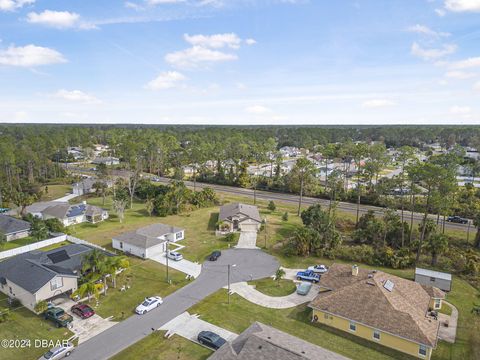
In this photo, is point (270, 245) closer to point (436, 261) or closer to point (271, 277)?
point (271, 277)

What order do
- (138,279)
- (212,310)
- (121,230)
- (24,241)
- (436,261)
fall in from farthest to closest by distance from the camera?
(121,230) < (24,241) < (436,261) < (138,279) < (212,310)

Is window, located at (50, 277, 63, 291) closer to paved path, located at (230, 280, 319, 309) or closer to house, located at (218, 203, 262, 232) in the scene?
paved path, located at (230, 280, 319, 309)

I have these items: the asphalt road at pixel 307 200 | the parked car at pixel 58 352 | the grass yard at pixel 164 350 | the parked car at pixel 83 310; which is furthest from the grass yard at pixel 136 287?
the asphalt road at pixel 307 200

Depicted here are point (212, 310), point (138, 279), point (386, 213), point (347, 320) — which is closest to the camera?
point (347, 320)

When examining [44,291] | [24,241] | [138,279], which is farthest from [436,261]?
[24,241]

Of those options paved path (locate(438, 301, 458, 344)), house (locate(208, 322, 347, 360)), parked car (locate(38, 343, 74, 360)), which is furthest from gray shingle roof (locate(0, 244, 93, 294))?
paved path (locate(438, 301, 458, 344))

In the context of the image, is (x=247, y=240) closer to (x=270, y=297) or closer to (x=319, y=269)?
(x=319, y=269)

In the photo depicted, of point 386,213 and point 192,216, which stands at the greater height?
point 386,213

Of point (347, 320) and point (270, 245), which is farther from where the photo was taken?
point (270, 245)
